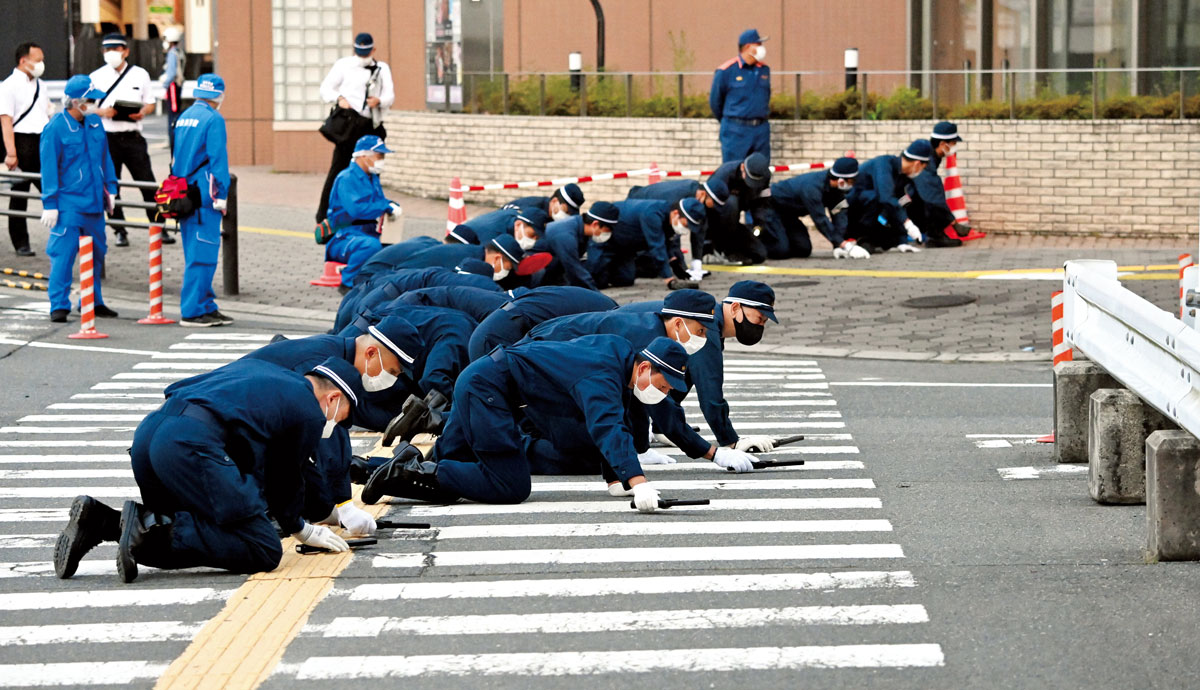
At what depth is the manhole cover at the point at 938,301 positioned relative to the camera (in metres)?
16.5

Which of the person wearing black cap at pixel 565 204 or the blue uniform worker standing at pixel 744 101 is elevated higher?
the blue uniform worker standing at pixel 744 101

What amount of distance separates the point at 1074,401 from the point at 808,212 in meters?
9.73

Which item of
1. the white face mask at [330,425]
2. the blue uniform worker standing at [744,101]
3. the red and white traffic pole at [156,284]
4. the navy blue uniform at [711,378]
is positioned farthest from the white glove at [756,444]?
the blue uniform worker standing at [744,101]

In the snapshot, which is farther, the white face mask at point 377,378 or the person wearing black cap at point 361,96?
the person wearing black cap at point 361,96

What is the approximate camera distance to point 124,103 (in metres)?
19.1

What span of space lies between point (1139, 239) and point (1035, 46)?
3481mm

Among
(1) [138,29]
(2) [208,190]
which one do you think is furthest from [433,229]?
(1) [138,29]

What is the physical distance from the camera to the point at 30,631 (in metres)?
6.48

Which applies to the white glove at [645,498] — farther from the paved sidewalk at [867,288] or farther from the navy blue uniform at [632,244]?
the navy blue uniform at [632,244]

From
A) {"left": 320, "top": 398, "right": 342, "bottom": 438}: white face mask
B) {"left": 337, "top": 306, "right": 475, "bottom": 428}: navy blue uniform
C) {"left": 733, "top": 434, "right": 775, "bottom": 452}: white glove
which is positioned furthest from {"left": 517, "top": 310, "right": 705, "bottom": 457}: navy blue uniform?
{"left": 320, "top": 398, "right": 342, "bottom": 438}: white face mask

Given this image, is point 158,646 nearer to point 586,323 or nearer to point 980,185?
point 586,323

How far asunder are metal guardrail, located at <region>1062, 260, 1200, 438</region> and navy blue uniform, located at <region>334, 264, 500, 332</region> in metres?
4.11

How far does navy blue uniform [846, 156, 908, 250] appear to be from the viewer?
762 inches

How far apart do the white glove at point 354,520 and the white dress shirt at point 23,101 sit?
11.7m
